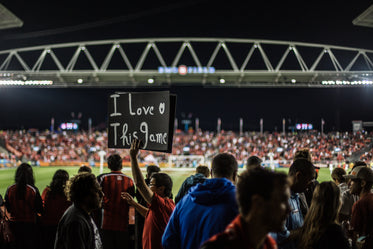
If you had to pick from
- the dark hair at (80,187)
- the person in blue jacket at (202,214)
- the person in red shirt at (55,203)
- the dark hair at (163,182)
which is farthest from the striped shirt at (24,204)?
the person in blue jacket at (202,214)

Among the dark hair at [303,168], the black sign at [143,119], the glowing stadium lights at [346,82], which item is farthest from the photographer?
the glowing stadium lights at [346,82]

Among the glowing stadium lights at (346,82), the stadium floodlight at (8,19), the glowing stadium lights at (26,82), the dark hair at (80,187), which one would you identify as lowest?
the dark hair at (80,187)

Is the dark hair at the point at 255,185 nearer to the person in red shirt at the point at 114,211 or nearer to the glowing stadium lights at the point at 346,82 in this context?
the person in red shirt at the point at 114,211

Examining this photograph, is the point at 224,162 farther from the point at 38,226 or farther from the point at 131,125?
the point at 38,226

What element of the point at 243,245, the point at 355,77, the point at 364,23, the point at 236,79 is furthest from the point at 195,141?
the point at 243,245

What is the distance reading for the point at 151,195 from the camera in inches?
161

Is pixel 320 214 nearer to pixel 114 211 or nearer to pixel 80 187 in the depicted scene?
pixel 80 187

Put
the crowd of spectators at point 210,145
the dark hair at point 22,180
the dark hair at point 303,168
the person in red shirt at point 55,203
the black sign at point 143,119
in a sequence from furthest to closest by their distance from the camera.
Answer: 1. the crowd of spectators at point 210,145
2. the person in red shirt at point 55,203
3. the dark hair at point 22,180
4. the black sign at point 143,119
5. the dark hair at point 303,168

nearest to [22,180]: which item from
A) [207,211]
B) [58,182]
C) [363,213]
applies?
[58,182]

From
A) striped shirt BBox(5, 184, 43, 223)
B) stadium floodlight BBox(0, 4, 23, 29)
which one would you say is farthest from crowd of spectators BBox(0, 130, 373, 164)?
striped shirt BBox(5, 184, 43, 223)

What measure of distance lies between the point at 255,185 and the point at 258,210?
0.46ft

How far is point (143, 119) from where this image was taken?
4.70 metres

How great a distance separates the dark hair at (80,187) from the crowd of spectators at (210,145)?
145 feet

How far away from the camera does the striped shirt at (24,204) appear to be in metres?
6.08
